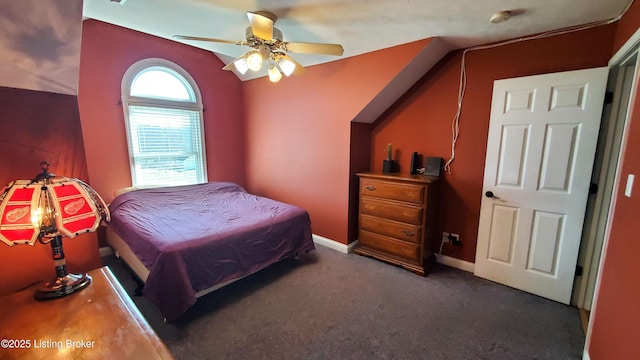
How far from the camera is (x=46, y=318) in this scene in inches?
36.9

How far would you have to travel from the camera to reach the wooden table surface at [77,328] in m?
0.81

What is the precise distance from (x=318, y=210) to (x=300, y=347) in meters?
1.93

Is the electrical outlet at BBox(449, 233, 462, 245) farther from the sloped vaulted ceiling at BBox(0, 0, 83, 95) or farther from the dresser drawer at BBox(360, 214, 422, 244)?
the sloped vaulted ceiling at BBox(0, 0, 83, 95)

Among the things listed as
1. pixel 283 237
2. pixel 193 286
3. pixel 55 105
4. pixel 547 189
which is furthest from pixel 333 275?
pixel 55 105

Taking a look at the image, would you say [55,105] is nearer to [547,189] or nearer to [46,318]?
[46,318]

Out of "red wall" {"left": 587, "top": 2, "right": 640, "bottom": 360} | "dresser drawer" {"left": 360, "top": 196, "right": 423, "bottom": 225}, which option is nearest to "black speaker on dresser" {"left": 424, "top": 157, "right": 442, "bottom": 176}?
"dresser drawer" {"left": 360, "top": 196, "right": 423, "bottom": 225}

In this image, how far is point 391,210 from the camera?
2842mm

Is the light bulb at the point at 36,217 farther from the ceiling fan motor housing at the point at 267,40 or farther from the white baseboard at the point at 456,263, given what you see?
the white baseboard at the point at 456,263

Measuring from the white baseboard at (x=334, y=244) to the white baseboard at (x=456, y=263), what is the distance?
1.04 metres

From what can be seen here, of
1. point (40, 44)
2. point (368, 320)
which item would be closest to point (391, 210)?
point (368, 320)

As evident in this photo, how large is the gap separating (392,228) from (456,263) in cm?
82

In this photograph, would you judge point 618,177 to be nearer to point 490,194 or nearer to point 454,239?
point 490,194

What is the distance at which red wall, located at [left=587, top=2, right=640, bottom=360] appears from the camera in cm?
116

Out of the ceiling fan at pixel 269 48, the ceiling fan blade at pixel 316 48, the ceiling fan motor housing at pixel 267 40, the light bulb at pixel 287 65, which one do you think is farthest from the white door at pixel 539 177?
the ceiling fan motor housing at pixel 267 40
